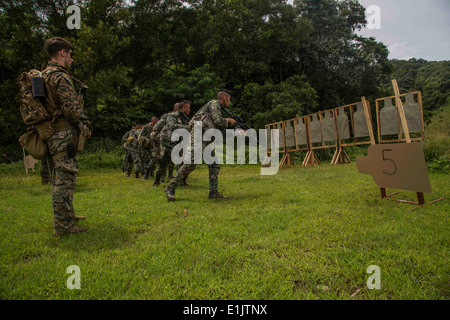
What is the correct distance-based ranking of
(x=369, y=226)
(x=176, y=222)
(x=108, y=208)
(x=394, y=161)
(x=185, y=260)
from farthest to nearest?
(x=108, y=208) → (x=394, y=161) → (x=176, y=222) → (x=369, y=226) → (x=185, y=260)

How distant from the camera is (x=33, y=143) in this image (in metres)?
3.04

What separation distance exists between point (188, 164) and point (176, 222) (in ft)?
5.40

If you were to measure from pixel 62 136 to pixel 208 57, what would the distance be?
20.3 metres

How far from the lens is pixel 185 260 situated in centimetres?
237

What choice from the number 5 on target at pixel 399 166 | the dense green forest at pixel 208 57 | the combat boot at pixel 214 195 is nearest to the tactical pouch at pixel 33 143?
the combat boot at pixel 214 195

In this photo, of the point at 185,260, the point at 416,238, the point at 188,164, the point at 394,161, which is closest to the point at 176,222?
the point at 185,260

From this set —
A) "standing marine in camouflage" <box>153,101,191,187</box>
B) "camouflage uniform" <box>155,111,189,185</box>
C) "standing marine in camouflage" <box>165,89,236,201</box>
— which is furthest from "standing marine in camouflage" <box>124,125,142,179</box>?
"standing marine in camouflage" <box>165,89,236,201</box>

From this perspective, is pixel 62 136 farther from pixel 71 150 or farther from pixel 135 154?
pixel 135 154

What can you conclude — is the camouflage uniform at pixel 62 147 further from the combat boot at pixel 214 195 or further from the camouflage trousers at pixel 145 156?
the camouflage trousers at pixel 145 156

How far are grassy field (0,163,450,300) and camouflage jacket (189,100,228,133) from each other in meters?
1.69

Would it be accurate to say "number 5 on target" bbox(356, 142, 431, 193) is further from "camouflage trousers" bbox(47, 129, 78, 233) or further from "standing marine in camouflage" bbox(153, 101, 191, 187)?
→ "camouflage trousers" bbox(47, 129, 78, 233)

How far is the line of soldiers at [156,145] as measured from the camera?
700cm

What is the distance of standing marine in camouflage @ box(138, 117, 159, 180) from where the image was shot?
29.9 ft

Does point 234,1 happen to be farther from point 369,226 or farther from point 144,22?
point 369,226
